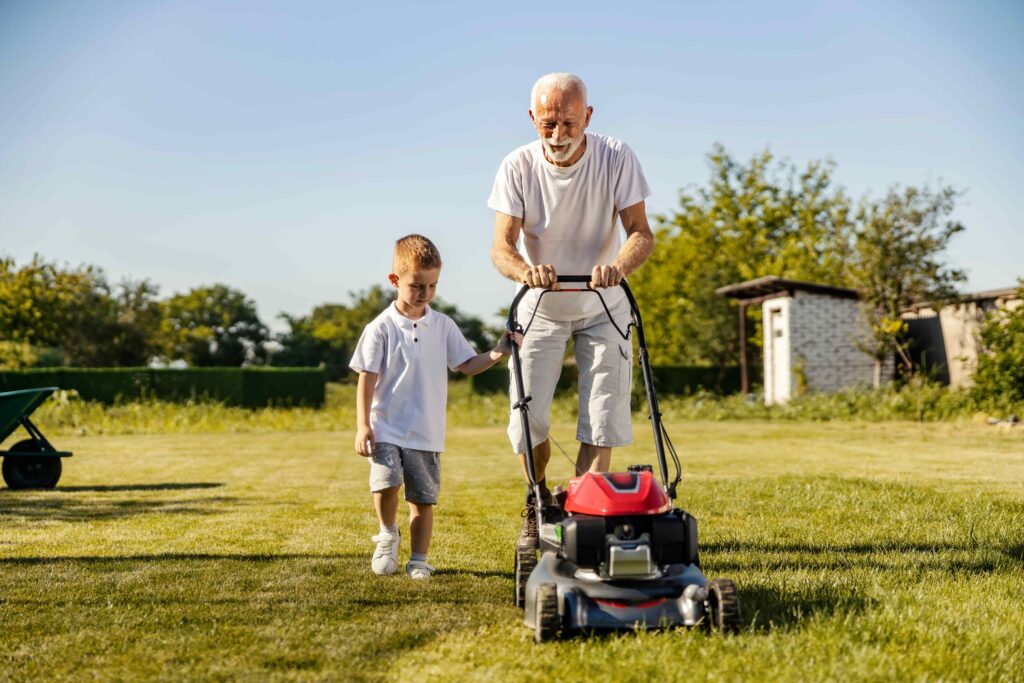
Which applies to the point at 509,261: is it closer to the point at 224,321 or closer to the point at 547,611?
the point at 547,611

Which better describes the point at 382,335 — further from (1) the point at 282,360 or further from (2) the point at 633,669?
(1) the point at 282,360

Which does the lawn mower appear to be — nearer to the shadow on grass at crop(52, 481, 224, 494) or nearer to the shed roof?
the shadow on grass at crop(52, 481, 224, 494)

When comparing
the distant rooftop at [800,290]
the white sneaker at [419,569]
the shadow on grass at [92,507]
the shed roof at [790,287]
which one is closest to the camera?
the white sneaker at [419,569]

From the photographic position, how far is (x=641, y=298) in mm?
34344

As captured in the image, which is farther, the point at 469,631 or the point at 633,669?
the point at 469,631

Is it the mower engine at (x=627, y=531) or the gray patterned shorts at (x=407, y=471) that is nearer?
the mower engine at (x=627, y=531)

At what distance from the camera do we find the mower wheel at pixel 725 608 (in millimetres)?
3260

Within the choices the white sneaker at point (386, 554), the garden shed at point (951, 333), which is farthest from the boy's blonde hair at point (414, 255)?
the garden shed at point (951, 333)

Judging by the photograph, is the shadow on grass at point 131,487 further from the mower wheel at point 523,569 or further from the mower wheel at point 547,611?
the mower wheel at point 547,611

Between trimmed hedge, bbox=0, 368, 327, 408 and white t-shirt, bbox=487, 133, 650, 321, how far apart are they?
21.6m

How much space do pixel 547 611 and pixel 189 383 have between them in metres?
24.6

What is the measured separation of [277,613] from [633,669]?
1529mm

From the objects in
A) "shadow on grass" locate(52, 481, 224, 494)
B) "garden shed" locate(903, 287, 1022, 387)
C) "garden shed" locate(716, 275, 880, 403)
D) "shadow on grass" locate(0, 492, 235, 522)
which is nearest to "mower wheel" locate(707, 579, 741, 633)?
"shadow on grass" locate(0, 492, 235, 522)

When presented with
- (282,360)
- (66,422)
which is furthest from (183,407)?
(282,360)
